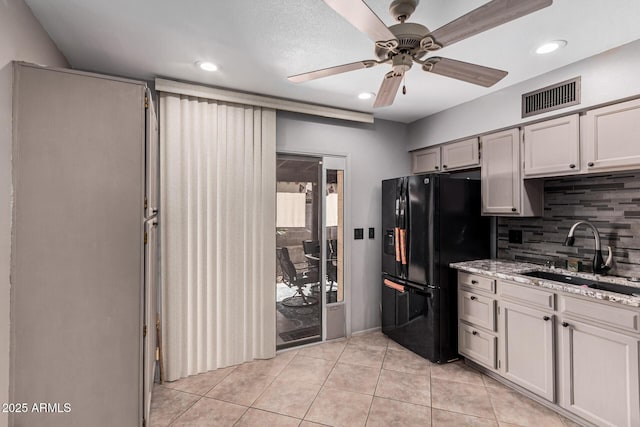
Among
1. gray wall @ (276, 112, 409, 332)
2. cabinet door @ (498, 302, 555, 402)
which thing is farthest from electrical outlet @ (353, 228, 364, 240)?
cabinet door @ (498, 302, 555, 402)

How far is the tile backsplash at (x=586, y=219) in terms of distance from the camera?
7.47 ft

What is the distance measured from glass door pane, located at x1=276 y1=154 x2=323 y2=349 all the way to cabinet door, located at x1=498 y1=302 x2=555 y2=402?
178 centimetres

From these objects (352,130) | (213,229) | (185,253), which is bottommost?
(185,253)

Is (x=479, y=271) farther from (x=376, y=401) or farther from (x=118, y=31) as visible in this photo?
(x=118, y=31)

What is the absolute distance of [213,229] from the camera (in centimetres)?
277

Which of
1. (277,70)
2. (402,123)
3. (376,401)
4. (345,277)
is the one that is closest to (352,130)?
(402,123)

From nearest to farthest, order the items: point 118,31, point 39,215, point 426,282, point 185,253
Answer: point 39,215 → point 118,31 → point 185,253 → point 426,282

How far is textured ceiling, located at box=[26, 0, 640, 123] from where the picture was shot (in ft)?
5.46

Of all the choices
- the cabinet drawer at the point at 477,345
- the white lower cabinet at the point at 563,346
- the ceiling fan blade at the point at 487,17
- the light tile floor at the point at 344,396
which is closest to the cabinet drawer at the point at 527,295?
the white lower cabinet at the point at 563,346

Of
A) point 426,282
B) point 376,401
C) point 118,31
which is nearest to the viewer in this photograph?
point 118,31

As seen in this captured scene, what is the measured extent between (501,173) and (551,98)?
0.70 meters

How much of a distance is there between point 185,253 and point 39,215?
1.25 meters

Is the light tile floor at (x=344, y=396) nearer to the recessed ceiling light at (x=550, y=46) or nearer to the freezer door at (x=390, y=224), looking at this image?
the freezer door at (x=390, y=224)

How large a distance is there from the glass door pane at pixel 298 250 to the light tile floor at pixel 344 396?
382 mm
